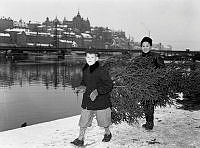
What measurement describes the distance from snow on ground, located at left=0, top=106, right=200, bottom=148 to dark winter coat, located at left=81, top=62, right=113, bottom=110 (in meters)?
0.75

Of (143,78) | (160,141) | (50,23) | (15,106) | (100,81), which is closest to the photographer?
(100,81)

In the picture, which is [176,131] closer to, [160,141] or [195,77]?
[160,141]

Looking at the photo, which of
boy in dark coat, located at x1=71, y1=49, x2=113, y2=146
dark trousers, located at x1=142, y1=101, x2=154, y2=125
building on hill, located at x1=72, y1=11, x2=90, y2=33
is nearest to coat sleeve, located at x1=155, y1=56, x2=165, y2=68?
dark trousers, located at x1=142, y1=101, x2=154, y2=125

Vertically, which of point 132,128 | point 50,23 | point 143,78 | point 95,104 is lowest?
point 132,128

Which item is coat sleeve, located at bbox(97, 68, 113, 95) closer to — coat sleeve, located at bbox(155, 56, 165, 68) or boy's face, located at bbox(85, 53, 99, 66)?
boy's face, located at bbox(85, 53, 99, 66)

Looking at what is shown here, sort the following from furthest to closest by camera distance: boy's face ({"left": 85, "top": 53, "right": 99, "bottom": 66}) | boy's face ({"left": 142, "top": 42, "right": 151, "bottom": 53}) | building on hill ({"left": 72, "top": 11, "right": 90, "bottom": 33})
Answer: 1. building on hill ({"left": 72, "top": 11, "right": 90, "bottom": 33})
2. boy's face ({"left": 142, "top": 42, "right": 151, "bottom": 53})
3. boy's face ({"left": 85, "top": 53, "right": 99, "bottom": 66})

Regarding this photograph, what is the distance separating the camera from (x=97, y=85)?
4.63 meters

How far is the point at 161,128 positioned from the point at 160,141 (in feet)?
3.06

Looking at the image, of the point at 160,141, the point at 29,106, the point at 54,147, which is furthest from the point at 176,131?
the point at 29,106

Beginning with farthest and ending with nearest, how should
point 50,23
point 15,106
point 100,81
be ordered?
point 50,23, point 15,106, point 100,81

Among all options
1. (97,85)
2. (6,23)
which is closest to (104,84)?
(97,85)

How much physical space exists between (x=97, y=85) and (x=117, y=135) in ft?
4.66

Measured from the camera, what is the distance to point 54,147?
4.70m

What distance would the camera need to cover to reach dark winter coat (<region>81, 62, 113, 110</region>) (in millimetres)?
4578
